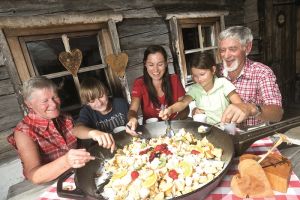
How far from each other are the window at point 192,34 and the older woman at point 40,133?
271 cm

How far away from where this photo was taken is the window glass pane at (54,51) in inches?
118

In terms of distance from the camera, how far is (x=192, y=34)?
16.1 feet

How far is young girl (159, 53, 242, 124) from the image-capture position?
2.46 m

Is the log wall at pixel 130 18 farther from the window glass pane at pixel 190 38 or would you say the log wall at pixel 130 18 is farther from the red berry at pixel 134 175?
the red berry at pixel 134 175

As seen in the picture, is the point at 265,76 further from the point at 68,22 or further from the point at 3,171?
the point at 3,171

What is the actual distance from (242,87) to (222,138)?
1.22 metres

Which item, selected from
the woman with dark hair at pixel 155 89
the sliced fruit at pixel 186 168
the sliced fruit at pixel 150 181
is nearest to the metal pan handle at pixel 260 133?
the sliced fruit at pixel 186 168

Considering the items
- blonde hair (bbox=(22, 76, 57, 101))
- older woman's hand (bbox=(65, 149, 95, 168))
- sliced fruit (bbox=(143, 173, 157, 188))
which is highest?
blonde hair (bbox=(22, 76, 57, 101))

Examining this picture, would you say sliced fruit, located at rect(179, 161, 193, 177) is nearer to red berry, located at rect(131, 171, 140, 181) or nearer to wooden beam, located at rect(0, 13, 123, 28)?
red berry, located at rect(131, 171, 140, 181)

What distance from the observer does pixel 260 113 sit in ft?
6.16

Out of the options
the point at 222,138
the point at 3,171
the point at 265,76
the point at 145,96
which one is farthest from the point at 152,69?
the point at 3,171

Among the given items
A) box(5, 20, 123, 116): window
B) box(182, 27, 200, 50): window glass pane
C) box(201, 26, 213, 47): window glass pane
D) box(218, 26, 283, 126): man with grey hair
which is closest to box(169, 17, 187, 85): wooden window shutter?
box(182, 27, 200, 50): window glass pane

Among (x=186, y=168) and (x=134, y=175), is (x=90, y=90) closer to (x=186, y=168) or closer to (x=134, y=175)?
(x=134, y=175)

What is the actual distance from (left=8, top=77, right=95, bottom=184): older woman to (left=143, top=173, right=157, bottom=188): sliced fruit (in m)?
0.74
